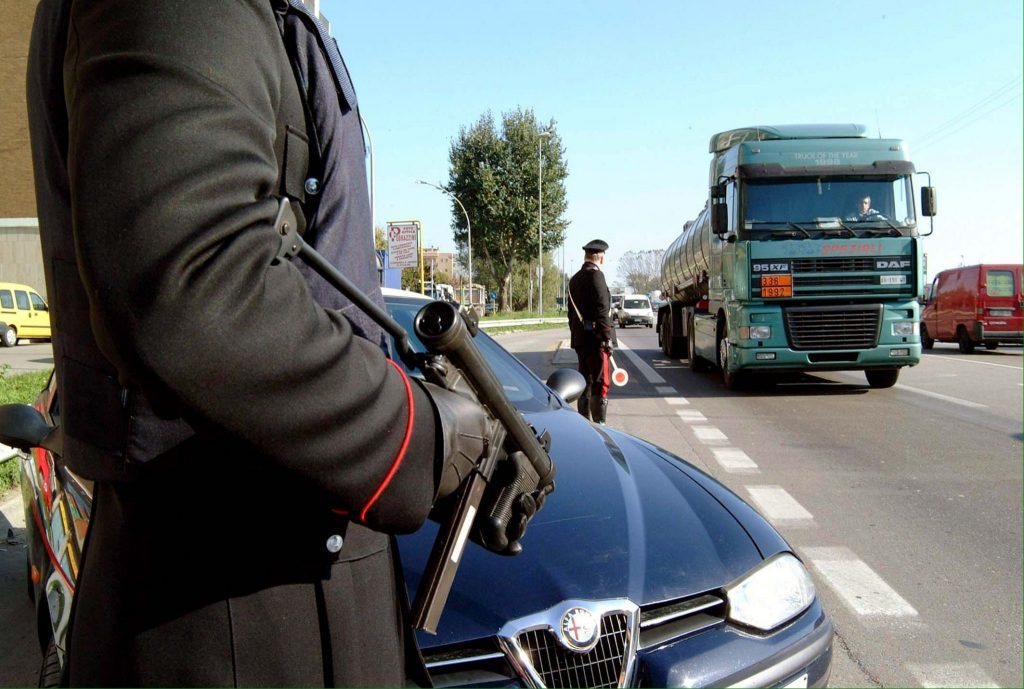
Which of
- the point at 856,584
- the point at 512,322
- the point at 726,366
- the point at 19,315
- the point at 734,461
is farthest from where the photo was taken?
the point at 512,322

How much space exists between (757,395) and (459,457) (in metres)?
11.6

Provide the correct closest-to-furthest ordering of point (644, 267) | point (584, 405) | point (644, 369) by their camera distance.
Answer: point (584, 405) → point (644, 369) → point (644, 267)

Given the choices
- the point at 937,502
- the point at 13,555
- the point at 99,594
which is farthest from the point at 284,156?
the point at 937,502

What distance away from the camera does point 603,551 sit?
230cm

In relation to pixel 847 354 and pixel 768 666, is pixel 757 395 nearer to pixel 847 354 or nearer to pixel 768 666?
pixel 847 354

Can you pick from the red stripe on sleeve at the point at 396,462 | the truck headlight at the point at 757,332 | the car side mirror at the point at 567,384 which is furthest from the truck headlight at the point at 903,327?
the red stripe on sleeve at the point at 396,462

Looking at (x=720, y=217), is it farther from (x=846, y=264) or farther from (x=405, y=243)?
(x=405, y=243)

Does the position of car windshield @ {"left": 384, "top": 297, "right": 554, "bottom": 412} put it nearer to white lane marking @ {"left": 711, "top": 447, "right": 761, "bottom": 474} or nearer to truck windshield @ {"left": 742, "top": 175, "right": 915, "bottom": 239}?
white lane marking @ {"left": 711, "top": 447, "right": 761, "bottom": 474}

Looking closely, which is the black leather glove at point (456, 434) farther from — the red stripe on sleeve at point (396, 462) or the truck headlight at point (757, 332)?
the truck headlight at point (757, 332)

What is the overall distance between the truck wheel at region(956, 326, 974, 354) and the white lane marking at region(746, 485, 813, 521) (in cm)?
1761

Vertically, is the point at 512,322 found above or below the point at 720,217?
below

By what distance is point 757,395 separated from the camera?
12109 mm

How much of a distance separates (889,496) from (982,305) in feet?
54.6

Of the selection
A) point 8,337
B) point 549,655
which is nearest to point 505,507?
point 549,655
